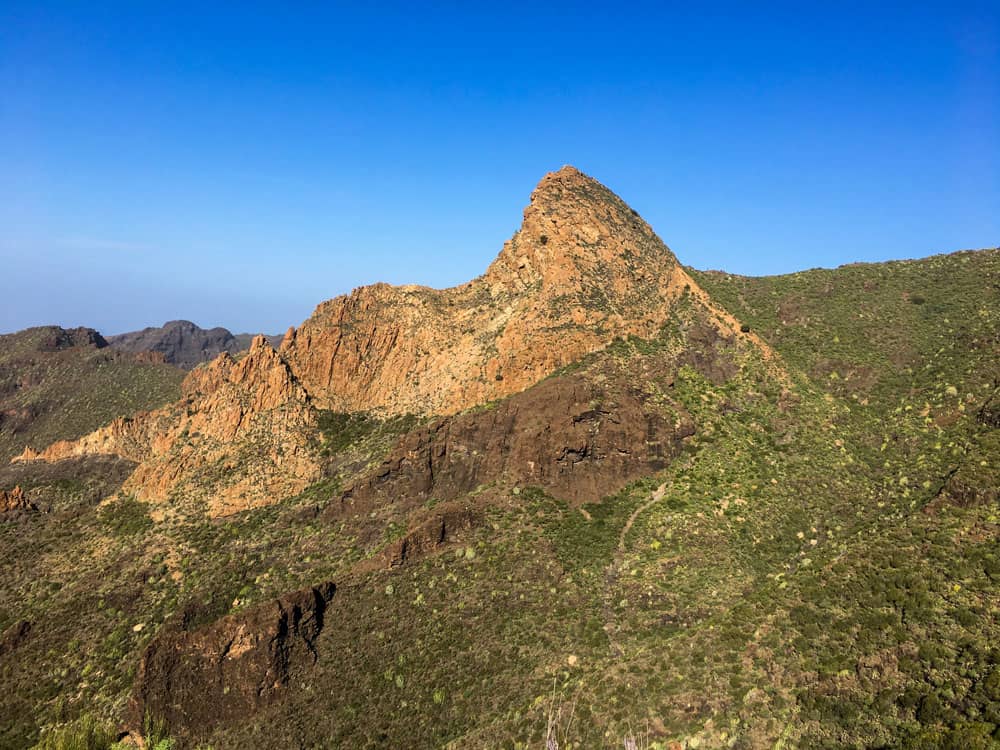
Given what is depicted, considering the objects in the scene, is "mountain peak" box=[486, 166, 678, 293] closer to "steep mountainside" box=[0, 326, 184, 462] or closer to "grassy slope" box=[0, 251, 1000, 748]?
"grassy slope" box=[0, 251, 1000, 748]

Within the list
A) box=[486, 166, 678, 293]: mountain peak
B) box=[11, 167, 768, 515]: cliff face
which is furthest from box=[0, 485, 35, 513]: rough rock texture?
box=[486, 166, 678, 293]: mountain peak

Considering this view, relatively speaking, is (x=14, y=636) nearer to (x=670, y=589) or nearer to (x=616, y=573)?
(x=616, y=573)

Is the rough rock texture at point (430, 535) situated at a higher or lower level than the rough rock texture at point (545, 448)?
lower

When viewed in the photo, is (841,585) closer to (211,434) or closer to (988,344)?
(988,344)

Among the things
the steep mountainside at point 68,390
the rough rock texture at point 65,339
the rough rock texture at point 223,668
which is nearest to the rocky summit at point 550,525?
the rough rock texture at point 223,668

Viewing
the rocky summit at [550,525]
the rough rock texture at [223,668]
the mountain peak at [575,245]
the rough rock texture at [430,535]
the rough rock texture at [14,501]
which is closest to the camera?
the rocky summit at [550,525]

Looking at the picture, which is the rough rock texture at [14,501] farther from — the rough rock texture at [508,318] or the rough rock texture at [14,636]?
the rough rock texture at [508,318]

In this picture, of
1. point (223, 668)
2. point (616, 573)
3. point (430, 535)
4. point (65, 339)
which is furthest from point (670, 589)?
point (65, 339)
